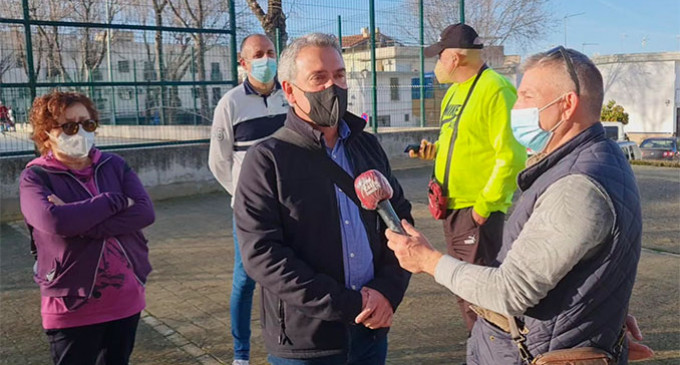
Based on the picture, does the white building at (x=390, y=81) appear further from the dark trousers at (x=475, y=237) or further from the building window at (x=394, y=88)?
the dark trousers at (x=475, y=237)

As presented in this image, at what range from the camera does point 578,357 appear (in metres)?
1.92

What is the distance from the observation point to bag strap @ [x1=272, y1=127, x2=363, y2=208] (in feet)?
8.19

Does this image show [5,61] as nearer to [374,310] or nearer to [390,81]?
[390,81]

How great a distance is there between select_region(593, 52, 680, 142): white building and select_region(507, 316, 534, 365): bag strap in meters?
39.7

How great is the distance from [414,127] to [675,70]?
31.0m

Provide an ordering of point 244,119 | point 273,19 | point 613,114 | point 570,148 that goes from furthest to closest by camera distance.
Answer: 1. point 613,114
2. point 273,19
3. point 244,119
4. point 570,148

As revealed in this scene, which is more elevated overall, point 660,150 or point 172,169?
point 172,169

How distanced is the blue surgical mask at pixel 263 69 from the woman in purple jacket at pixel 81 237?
1.29 meters

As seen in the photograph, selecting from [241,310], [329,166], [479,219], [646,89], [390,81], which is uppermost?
[646,89]

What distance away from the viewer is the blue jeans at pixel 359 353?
2.47m

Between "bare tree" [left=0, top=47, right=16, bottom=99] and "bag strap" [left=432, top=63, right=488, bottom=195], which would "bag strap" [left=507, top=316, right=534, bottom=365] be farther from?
"bare tree" [left=0, top=47, right=16, bottom=99]

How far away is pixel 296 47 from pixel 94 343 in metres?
1.75

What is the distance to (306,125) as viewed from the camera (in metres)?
2.55

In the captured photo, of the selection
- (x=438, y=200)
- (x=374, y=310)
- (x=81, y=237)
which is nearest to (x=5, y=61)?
(x=81, y=237)
